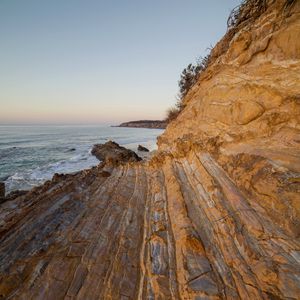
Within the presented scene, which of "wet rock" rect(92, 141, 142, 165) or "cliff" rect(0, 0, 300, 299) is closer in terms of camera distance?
"cliff" rect(0, 0, 300, 299)

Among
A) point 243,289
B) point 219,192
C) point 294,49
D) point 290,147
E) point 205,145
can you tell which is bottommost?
point 243,289

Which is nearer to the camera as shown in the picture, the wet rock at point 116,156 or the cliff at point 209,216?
the cliff at point 209,216

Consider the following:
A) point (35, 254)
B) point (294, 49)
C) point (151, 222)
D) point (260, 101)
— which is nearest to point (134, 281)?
point (151, 222)

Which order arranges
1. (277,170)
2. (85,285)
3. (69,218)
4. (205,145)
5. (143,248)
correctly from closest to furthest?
(85,285) < (277,170) < (143,248) < (69,218) < (205,145)

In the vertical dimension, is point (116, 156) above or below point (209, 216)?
below

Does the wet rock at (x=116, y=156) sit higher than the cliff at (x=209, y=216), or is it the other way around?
the cliff at (x=209, y=216)

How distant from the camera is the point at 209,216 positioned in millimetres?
3334

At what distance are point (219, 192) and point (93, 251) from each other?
2.40 meters

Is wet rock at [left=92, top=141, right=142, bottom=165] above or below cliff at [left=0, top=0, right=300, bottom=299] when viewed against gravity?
below

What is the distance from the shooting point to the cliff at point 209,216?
2.38 metres

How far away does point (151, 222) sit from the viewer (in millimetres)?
3812

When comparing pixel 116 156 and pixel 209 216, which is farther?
pixel 116 156

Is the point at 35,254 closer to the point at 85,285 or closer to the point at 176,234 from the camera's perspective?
the point at 85,285

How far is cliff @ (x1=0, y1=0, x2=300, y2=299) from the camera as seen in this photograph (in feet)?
7.80
